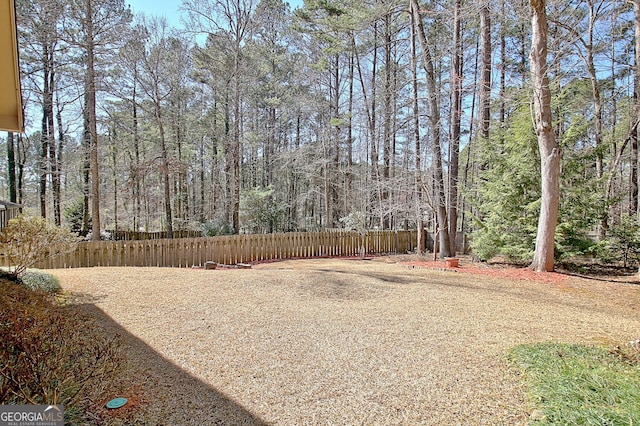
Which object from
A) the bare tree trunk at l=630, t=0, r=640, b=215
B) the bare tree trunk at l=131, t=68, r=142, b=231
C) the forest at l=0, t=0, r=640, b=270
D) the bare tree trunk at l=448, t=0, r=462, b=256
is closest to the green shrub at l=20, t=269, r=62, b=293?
the forest at l=0, t=0, r=640, b=270

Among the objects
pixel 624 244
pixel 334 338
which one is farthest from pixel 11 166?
pixel 624 244

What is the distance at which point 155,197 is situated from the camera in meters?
19.4

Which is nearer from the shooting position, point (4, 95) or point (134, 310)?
point (4, 95)

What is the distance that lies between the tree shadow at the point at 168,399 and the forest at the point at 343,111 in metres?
8.46

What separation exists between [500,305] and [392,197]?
25.4ft

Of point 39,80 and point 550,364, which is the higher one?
point 39,80

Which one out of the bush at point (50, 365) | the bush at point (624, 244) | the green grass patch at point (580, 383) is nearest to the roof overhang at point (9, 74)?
the bush at point (50, 365)

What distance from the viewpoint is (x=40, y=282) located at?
5.02 meters

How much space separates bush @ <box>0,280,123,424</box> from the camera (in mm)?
1881

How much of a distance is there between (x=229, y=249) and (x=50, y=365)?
8.01 metres

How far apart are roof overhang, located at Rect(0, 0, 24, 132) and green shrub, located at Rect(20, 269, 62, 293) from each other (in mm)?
2332

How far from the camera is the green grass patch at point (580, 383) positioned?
1.97 meters

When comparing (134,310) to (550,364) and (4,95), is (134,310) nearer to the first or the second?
(4,95)

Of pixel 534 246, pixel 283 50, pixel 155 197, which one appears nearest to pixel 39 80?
pixel 155 197
